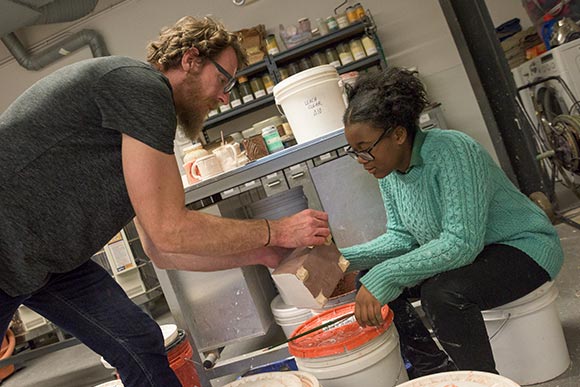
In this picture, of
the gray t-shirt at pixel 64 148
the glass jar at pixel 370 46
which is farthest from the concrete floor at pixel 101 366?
the glass jar at pixel 370 46

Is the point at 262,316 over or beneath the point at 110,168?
beneath

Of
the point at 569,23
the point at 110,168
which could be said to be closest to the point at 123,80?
the point at 110,168

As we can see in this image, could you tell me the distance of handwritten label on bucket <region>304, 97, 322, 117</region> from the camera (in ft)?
6.77

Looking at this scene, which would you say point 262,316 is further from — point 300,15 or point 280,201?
point 300,15

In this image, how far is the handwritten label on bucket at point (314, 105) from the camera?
2.06 m

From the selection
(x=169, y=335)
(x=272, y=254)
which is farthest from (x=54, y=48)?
(x=272, y=254)

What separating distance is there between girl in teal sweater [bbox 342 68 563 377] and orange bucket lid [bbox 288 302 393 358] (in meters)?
0.05

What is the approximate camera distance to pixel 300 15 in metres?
4.96

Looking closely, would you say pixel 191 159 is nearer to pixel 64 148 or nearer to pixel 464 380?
pixel 64 148

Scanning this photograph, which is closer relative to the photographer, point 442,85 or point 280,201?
point 280,201

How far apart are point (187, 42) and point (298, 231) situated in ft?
2.02

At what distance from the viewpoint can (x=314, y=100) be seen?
2064mm

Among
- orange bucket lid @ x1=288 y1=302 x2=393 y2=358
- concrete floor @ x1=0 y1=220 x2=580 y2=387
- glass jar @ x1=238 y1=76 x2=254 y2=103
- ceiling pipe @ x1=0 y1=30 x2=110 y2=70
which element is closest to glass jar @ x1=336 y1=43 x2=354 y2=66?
glass jar @ x1=238 y1=76 x2=254 y2=103

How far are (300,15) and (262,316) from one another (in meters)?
3.64
